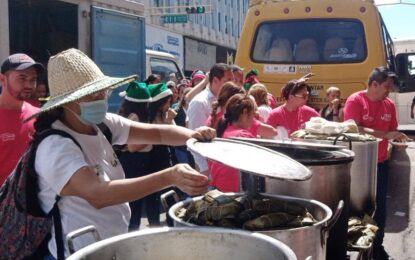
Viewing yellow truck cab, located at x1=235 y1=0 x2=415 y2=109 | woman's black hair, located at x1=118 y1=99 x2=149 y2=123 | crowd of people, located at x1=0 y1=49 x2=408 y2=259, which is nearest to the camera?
crowd of people, located at x1=0 y1=49 x2=408 y2=259

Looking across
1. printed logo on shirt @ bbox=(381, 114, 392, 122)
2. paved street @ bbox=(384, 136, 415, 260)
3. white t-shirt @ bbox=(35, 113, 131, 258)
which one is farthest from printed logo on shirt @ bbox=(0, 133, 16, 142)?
paved street @ bbox=(384, 136, 415, 260)

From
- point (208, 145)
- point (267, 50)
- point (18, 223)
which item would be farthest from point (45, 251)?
point (267, 50)

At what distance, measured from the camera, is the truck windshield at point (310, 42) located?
24.2 ft

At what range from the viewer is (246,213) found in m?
A: 1.76

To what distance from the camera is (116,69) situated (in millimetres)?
7484

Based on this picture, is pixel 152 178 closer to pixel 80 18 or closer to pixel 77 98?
pixel 77 98

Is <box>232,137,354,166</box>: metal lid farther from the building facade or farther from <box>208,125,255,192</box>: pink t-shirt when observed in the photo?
the building facade

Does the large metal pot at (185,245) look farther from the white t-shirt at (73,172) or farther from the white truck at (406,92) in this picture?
the white truck at (406,92)

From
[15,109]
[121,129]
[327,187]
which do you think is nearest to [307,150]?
[327,187]

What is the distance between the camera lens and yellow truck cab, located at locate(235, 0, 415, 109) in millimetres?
7230

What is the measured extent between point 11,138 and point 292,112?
2.69 metres

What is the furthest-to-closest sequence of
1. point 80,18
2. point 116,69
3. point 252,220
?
point 116,69
point 80,18
point 252,220

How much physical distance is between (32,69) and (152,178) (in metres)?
2.25

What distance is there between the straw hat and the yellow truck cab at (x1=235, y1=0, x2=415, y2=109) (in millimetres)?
5588
